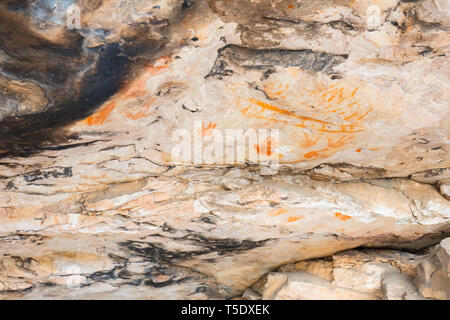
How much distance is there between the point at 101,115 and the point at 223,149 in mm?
839

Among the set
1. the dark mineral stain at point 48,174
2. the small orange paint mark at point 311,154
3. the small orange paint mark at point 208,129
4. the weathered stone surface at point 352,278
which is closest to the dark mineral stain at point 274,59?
the small orange paint mark at point 208,129

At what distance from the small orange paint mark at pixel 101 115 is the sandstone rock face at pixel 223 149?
0.01 meters

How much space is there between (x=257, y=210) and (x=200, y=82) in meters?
1.18

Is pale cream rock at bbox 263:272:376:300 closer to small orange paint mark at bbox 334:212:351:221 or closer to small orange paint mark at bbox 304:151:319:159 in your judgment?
small orange paint mark at bbox 334:212:351:221

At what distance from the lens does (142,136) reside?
234cm

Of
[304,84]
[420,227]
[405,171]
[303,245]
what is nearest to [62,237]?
[303,245]

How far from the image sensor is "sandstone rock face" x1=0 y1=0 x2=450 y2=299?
1726mm

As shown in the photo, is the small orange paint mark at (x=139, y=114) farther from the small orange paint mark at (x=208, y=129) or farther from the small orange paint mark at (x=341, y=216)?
the small orange paint mark at (x=341, y=216)

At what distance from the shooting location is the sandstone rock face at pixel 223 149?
1726 millimetres

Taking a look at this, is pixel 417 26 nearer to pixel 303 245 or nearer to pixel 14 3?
pixel 14 3

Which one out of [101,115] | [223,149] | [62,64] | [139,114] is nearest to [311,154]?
[223,149]

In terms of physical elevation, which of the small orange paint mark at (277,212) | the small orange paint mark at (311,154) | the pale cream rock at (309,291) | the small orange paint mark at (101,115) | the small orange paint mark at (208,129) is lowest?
the pale cream rock at (309,291)

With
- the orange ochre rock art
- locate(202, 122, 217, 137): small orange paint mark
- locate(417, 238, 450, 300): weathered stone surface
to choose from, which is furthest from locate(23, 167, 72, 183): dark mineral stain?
locate(417, 238, 450, 300): weathered stone surface

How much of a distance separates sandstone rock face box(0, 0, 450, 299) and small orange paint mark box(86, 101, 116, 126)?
0.4 inches
